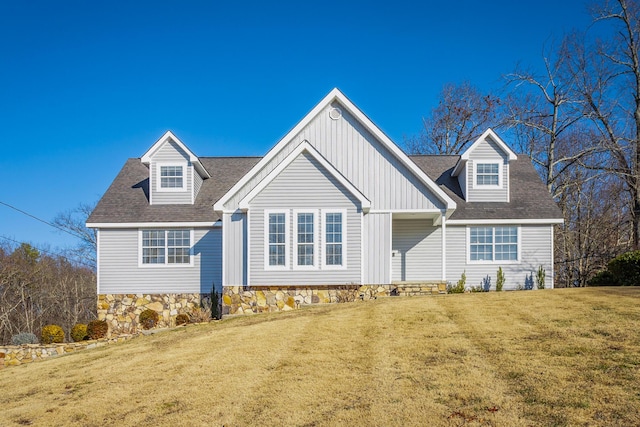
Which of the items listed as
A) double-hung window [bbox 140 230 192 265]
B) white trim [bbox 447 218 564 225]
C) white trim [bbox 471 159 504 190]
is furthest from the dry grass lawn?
white trim [bbox 471 159 504 190]

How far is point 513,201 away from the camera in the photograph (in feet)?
70.2

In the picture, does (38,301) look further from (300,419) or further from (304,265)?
(300,419)

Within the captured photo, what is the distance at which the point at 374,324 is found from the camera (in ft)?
39.7

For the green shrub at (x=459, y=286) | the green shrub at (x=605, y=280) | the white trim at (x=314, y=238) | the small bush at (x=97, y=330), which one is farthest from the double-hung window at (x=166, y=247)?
the green shrub at (x=605, y=280)

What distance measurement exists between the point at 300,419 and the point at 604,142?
25.8 m

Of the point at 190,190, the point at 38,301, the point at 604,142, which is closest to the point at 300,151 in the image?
the point at 190,190

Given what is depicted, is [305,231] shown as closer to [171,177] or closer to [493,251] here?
[171,177]

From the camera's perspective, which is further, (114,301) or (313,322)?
(114,301)

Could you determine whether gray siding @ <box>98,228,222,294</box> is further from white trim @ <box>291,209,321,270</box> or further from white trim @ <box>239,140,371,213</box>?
white trim @ <box>291,209,321,270</box>

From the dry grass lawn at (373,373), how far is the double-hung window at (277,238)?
4.05m

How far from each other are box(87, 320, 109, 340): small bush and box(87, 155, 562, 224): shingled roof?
12.2ft

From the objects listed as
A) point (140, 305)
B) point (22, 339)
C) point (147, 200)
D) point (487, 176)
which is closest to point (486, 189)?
point (487, 176)

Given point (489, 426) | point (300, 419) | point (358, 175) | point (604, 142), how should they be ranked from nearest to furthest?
point (489, 426)
point (300, 419)
point (358, 175)
point (604, 142)

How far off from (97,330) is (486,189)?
15233 mm
